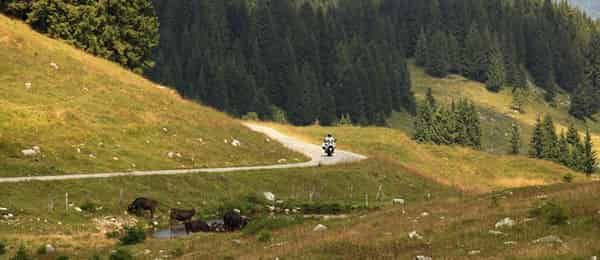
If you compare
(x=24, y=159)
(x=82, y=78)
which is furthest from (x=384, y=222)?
(x=82, y=78)

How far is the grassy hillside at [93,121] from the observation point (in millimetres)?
56219

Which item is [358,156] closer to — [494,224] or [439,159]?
[439,159]

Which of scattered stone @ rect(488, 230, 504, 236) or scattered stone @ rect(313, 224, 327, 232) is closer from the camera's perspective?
scattered stone @ rect(488, 230, 504, 236)

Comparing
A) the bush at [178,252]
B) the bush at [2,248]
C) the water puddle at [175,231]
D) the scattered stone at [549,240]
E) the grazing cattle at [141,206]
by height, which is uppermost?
the scattered stone at [549,240]

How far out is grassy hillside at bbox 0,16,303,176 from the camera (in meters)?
56.2

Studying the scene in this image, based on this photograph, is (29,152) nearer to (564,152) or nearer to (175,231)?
(175,231)

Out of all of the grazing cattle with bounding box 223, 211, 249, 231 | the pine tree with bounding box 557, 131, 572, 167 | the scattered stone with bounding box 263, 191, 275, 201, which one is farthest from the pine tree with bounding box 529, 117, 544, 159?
the grazing cattle with bounding box 223, 211, 249, 231

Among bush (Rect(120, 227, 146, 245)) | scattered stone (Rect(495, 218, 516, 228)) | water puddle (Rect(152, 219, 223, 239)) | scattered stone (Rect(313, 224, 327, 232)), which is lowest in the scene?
water puddle (Rect(152, 219, 223, 239))

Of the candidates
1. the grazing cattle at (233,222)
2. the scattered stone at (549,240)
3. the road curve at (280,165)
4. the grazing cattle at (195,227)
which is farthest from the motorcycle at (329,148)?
the scattered stone at (549,240)

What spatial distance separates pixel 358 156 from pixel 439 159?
15.5 m

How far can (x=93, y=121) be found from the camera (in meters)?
64.4

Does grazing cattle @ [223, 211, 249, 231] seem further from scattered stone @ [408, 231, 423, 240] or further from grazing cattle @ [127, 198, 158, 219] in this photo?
scattered stone @ [408, 231, 423, 240]

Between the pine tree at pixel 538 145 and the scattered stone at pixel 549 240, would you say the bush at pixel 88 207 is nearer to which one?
the scattered stone at pixel 549 240

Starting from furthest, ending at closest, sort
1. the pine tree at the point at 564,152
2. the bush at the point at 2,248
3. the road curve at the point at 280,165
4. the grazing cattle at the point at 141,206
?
the pine tree at the point at 564,152
the road curve at the point at 280,165
the grazing cattle at the point at 141,206
the bush at the point at 2,248
